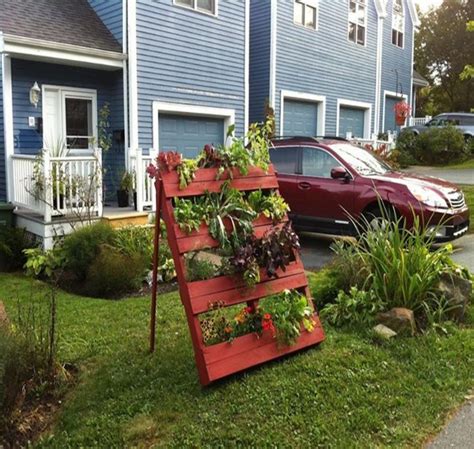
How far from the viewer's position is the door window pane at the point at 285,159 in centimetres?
962

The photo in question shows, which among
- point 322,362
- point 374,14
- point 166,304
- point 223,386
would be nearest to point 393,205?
point 166,304

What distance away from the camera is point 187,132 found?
12727mm

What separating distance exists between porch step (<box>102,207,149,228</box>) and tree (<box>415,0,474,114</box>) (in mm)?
34215

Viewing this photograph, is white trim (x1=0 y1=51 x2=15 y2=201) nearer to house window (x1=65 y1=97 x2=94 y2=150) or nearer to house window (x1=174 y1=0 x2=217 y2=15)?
house window (x1=65 y1=97 x2=94 y2=150)

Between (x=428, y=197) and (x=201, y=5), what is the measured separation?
7564 mm

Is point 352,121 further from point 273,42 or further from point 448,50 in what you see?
point 448,50

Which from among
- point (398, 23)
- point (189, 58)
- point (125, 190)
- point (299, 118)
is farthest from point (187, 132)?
point (398, 23)

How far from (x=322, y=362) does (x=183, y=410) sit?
1.20 m

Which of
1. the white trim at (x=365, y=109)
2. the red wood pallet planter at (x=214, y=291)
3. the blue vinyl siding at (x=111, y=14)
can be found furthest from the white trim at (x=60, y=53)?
the white trim at (x=365, y=109)

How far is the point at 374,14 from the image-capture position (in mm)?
19641

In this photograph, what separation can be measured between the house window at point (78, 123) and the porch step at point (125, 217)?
1982mm

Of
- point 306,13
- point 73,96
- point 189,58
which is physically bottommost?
point 73,96

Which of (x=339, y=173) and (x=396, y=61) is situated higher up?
(x=396, y=61)

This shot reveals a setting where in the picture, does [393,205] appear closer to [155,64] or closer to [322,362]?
[322,362]
